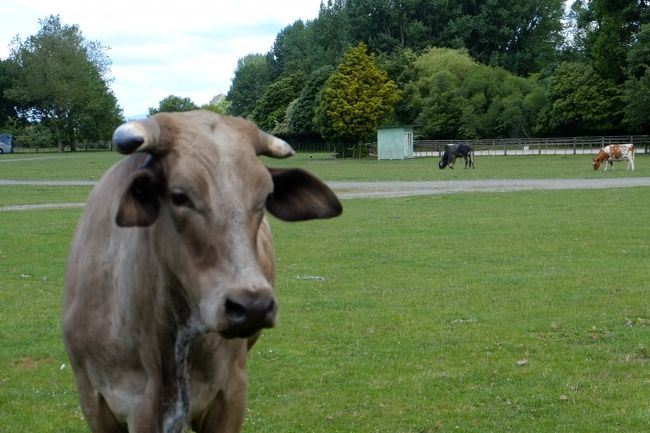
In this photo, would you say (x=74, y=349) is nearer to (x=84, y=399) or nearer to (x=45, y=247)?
(x=84, y=399)

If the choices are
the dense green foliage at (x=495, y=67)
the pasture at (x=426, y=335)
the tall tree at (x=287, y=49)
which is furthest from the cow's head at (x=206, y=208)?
the tall tree at (x=287, y=49)

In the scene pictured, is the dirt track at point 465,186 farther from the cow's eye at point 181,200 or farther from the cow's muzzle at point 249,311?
the cow's muzzle at point 249,311

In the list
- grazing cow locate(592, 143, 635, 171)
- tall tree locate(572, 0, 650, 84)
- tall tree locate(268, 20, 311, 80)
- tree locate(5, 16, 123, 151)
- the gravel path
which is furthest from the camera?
tall tree locate(268, 20, 311, 80)

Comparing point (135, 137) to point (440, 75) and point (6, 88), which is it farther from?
point (6, 88)

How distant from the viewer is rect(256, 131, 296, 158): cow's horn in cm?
445

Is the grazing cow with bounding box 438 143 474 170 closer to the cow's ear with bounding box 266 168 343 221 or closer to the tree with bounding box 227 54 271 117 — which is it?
the cow's ear with bounding box 266 168 343 221

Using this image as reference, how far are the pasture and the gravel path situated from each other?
1322cm

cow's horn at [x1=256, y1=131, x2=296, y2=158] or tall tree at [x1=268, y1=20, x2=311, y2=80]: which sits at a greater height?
tall tree at [x1=268, y1=20, x2=311, y2=80]

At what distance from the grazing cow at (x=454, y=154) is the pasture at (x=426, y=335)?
3904 centimetres

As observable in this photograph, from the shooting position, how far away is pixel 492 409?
8.30 m

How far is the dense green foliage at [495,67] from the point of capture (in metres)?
83.5

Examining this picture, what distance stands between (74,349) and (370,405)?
3.91 m

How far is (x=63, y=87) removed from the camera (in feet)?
390

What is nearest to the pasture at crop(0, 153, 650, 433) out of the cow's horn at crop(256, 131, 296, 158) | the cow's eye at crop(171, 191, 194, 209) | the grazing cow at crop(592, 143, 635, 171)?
the cow's horn at crop(256, 131, 296, 158)
